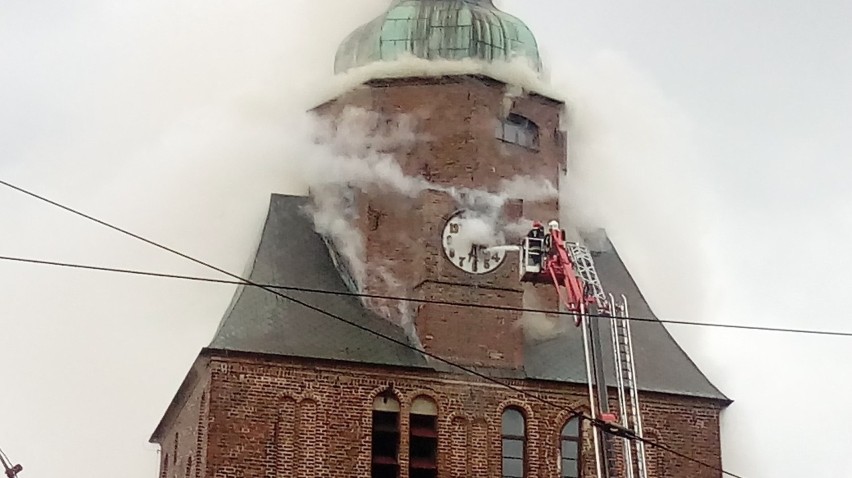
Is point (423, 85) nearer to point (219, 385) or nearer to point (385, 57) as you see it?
point (385, 57)

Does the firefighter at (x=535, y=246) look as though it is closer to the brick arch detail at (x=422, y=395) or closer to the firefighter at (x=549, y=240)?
the firefighter at (x=549, y=240)

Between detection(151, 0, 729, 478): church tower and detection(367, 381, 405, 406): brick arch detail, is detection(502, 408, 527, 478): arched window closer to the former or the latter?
detection(151, 0, 729, 478): church tower

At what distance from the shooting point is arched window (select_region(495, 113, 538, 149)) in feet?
108

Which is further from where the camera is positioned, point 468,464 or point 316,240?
point 316,240

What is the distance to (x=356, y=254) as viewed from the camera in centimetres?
3250

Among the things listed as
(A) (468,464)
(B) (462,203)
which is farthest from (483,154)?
(A) (468,464)

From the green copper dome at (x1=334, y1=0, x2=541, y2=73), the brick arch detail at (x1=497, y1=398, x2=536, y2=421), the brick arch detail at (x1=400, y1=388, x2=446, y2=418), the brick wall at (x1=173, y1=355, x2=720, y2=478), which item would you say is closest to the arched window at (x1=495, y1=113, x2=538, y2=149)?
the green copper dome at (x1=334, y1=0, x2=541, y2=73)

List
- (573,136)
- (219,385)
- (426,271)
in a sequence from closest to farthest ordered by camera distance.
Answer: (219,385) → (426,271) → (573,136)

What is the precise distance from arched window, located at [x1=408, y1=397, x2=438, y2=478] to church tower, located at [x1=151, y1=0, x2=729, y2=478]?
0.03 meters

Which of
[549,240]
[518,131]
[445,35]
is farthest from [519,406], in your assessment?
[445,35]

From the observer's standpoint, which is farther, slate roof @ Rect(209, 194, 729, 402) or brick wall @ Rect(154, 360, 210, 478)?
slate roof @ Rect(209, 194, 729, 402)

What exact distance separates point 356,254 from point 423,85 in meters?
3.65

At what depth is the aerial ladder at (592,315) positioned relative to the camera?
83.6 feet

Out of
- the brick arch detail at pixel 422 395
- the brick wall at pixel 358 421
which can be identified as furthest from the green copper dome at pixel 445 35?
the brick arch detail at pixel 422 395
